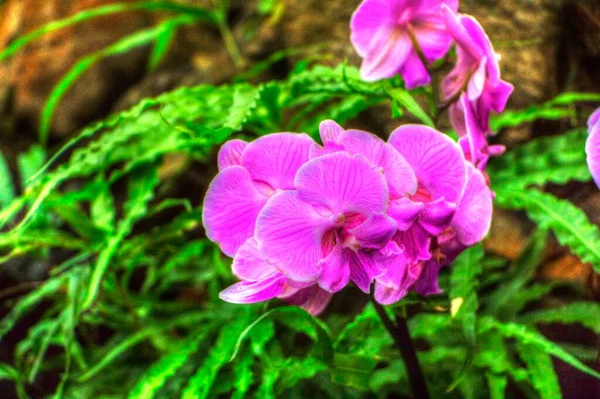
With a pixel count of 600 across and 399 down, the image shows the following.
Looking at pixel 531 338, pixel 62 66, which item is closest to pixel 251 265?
pixel 531 338

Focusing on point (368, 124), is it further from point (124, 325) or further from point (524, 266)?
point (124, 325)

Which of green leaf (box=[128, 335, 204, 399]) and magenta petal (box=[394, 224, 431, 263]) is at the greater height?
magenta petal (box=[394, 224, 431, 263])

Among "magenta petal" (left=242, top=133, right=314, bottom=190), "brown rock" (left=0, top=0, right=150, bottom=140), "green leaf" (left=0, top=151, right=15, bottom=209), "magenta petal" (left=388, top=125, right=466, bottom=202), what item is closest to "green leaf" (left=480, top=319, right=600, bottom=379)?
"magenta petal" (left=388, top=125, right=466, bottom=202)

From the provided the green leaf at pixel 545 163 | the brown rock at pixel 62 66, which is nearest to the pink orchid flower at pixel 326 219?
the green leaf at pixel 545 163

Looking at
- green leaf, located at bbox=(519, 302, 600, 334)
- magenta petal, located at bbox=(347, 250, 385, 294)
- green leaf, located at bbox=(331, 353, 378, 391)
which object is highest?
magenta petal, located at bbox=(347, 250, 385, 294)

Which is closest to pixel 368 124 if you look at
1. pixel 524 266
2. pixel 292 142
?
pixel 524 266

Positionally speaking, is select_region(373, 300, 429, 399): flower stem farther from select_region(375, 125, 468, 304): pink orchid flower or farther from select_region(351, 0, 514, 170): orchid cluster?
select_region(351, 0, 514, 170): orchid cluster
